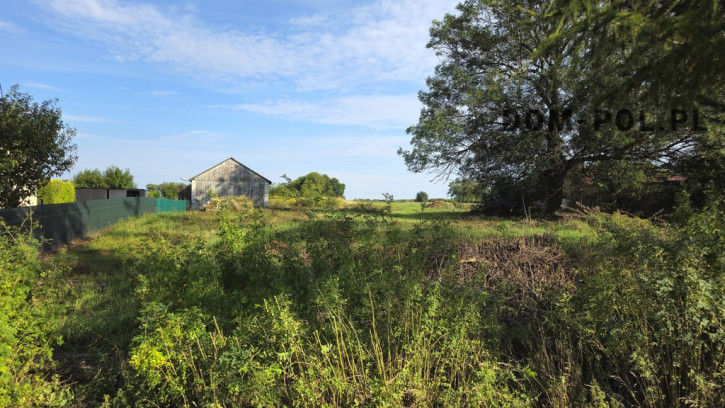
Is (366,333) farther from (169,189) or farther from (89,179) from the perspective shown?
(169,189)

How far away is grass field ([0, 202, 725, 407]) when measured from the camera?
10.3ft

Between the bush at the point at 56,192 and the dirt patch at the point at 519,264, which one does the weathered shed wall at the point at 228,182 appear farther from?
the dirt patch at the point at 519,264

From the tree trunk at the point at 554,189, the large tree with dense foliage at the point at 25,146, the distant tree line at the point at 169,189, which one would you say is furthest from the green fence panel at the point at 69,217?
the distant tree line at the point at 169,189

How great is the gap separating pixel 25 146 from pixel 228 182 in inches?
920

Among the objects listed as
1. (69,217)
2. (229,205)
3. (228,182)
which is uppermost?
(228,182)

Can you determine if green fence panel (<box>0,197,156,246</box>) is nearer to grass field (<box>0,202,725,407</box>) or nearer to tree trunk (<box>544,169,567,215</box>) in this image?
grass field (<box>0,202,725,407</box>)

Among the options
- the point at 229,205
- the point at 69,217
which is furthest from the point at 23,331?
the point at 69,217

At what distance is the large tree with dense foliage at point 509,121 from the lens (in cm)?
1789

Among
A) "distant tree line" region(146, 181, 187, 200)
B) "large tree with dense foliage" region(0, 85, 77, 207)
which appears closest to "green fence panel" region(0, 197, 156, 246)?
"large tree with dense foliage" region(0, 85, 77, 207)

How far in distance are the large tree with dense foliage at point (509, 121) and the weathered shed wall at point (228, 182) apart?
764 inches

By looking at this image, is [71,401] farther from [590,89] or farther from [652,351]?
[590,89]

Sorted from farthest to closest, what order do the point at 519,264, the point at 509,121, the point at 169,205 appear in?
the point at 169,205 → the point at 509,121 → the point at 519,264

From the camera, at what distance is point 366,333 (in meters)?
3.94

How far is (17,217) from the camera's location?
33.7 ft
